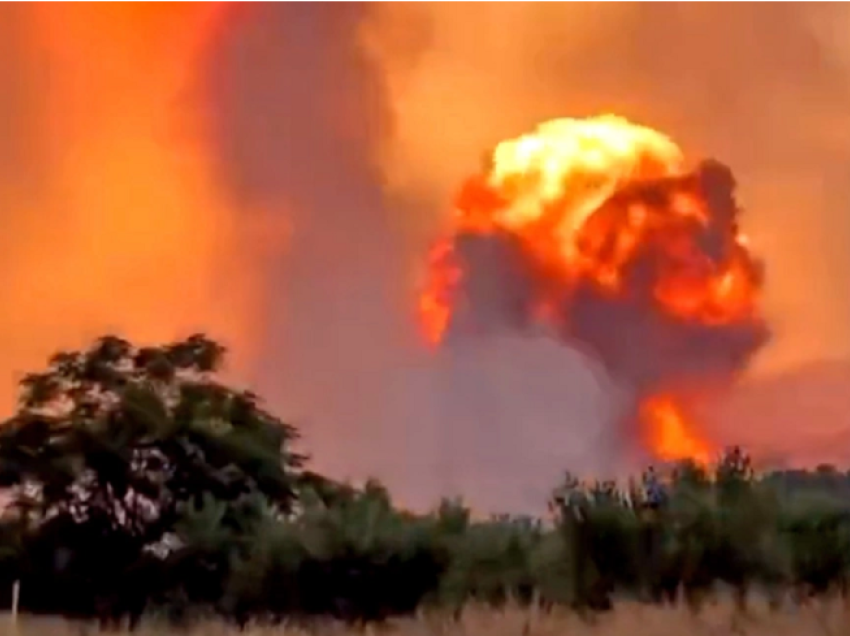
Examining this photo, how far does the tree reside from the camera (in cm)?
4025

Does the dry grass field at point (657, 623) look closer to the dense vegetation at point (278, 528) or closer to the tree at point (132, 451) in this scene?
the dense vegetation at point (278, 528)

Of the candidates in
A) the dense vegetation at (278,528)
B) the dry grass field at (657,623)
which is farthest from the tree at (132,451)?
the dry grass field at (657,623)

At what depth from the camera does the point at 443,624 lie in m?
12.4

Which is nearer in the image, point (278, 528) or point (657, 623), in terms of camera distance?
point (657, 623)

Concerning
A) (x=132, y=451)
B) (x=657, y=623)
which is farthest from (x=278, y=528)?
(x=657, y=623)

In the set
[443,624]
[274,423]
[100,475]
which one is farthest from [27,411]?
[443,624]

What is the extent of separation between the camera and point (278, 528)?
28656mm

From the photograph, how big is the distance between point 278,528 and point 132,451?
12.7 meters

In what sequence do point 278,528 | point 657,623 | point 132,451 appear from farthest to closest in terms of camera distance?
point 132,451 → point 278,528 → point 657,623

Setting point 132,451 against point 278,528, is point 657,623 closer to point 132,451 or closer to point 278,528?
point 278,528

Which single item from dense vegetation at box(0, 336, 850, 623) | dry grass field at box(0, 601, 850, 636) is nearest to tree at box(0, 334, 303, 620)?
dense vegetation at box(0, 336, 850, 623)

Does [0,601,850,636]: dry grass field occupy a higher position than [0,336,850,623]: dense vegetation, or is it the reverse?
[0,336,850,623]: dense vegetation

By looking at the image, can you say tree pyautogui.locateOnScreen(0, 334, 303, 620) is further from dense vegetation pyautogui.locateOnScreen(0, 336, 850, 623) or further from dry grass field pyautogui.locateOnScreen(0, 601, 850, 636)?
dry grass field pyautogui.locateOnScreen(0, 601, 850, 636)

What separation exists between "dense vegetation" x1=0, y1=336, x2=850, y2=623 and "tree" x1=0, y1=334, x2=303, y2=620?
5 cm
